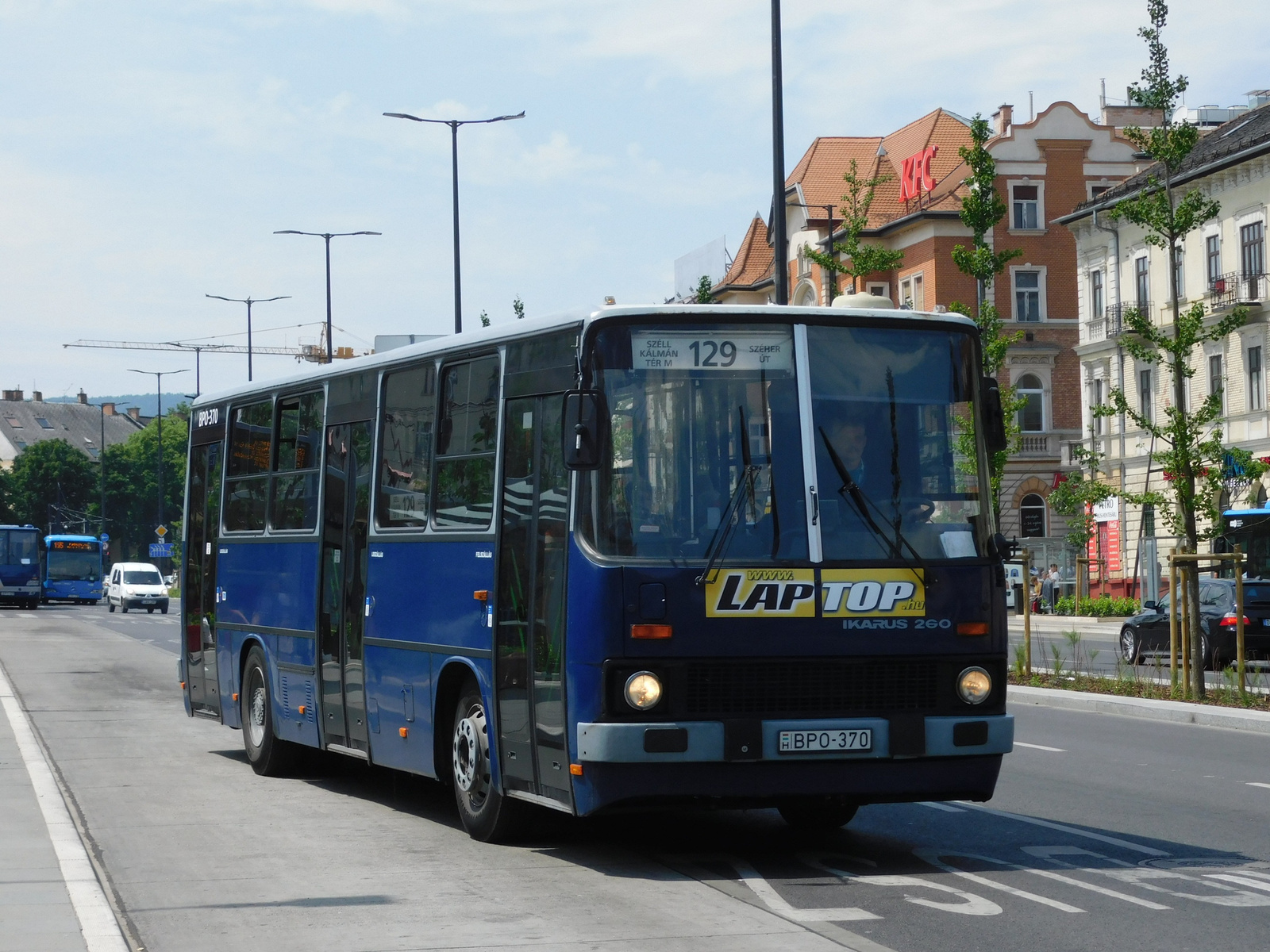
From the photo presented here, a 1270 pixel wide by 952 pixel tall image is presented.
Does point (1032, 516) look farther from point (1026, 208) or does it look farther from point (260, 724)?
point (260, 724)

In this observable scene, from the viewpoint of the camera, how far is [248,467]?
53.8ft

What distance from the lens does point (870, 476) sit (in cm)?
1042

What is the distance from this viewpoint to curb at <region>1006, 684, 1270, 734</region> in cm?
1981

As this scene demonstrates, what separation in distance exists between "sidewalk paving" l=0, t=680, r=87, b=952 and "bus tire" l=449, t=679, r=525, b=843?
2259 mm

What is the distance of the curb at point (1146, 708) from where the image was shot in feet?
65.0

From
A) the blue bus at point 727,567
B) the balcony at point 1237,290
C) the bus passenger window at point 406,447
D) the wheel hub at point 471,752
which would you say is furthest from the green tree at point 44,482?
the blue bus at point 727,567

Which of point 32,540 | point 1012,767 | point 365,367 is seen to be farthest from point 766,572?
point 32,540

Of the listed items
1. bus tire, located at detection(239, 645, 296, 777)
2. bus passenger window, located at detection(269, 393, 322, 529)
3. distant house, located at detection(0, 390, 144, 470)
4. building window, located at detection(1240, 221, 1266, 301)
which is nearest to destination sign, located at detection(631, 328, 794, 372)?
bus passenger window, located at detection(269, 393, 322, 529)

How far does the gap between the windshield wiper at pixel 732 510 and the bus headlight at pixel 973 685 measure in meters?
1.44

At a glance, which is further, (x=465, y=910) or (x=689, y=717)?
(x=689, y=717)

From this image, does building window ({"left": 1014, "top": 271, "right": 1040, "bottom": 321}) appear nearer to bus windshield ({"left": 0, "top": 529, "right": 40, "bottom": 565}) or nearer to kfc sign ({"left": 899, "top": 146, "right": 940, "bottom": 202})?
kfc sign ({"left": 899, "top": 146, "right": 940, "bottom": 202})

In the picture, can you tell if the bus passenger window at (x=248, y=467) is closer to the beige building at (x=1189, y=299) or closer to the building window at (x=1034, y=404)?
the beige building at (x=1189, y=299)

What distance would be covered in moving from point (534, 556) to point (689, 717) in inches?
51.1

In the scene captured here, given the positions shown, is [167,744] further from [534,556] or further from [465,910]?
[465,910]
